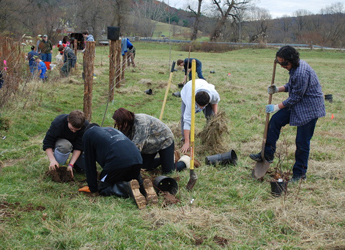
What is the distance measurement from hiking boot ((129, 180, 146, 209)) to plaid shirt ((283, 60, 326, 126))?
211 cm

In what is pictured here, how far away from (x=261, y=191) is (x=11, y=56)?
6.19 meters

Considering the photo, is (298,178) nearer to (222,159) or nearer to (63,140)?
(222,159)

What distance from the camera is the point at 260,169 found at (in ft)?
16.3

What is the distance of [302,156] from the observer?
466 cm

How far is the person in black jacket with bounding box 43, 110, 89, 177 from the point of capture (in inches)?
180

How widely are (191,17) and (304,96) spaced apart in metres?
52.6

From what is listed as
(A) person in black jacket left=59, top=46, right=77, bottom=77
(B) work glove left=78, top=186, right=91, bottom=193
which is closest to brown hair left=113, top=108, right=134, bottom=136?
(B) work glove left=78, top=186, right=91, bottom=193

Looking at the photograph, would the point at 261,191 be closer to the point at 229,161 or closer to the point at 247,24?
the point at 229,161

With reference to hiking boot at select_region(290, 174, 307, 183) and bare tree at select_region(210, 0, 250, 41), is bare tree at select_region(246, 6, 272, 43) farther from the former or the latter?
hiking boot at select_region(290, 174, 307, 183)

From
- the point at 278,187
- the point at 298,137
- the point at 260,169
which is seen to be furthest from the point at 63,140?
the point at 298,137

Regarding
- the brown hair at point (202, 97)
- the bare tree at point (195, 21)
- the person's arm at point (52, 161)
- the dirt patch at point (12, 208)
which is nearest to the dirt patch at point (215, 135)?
the brown hair at point (202, 97)

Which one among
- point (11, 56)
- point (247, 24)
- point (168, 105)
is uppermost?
point (247, 24)

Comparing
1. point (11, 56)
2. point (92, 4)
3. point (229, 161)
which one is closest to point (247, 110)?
point (229, 161)

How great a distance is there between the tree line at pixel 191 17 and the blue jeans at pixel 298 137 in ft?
92.6
